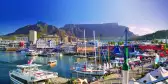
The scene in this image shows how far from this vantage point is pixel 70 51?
1738 inches

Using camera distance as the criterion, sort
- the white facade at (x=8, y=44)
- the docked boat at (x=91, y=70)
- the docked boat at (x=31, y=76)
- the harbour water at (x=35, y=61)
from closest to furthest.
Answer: the docked boat at (x=31, y=76)
the docked boat at (x=91, y=70)
the harbour water at (x=35, y=61)
the white facade at (x=8, y=44)

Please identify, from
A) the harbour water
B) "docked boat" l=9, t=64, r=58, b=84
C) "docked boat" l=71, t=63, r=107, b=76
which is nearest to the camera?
"docked boat" l=9, t=64, r=58, b=84

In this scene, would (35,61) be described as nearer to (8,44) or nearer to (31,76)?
(31,76)

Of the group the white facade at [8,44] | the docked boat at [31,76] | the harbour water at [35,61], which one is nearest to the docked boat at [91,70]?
the harbour water at [35,61]

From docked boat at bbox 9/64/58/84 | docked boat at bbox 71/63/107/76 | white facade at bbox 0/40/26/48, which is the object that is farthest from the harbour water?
white facade at bbox 0/40/26/48

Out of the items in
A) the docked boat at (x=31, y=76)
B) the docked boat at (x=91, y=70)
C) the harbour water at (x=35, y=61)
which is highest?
the docked boat at (x=31, y=76)

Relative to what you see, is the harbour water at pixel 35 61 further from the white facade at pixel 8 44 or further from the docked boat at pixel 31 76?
the white facade at pixel 8 44

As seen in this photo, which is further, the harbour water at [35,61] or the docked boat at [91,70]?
the harbour water at [35,61]

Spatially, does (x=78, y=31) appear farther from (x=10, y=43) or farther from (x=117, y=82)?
(x=117, y=82)

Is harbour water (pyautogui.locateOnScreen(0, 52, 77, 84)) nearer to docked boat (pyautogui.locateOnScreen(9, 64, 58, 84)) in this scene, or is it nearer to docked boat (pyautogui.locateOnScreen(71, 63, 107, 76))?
docked boat (pyautogui.locateOnScreen(71, 63, 107, 76))

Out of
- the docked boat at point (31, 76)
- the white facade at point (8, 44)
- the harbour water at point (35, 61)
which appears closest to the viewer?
the docked boat at point (31, 76)

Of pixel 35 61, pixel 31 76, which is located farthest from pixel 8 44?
pixel 31 76

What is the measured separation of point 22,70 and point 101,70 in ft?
20.1

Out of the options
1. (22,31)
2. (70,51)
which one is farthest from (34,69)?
(22,31)
